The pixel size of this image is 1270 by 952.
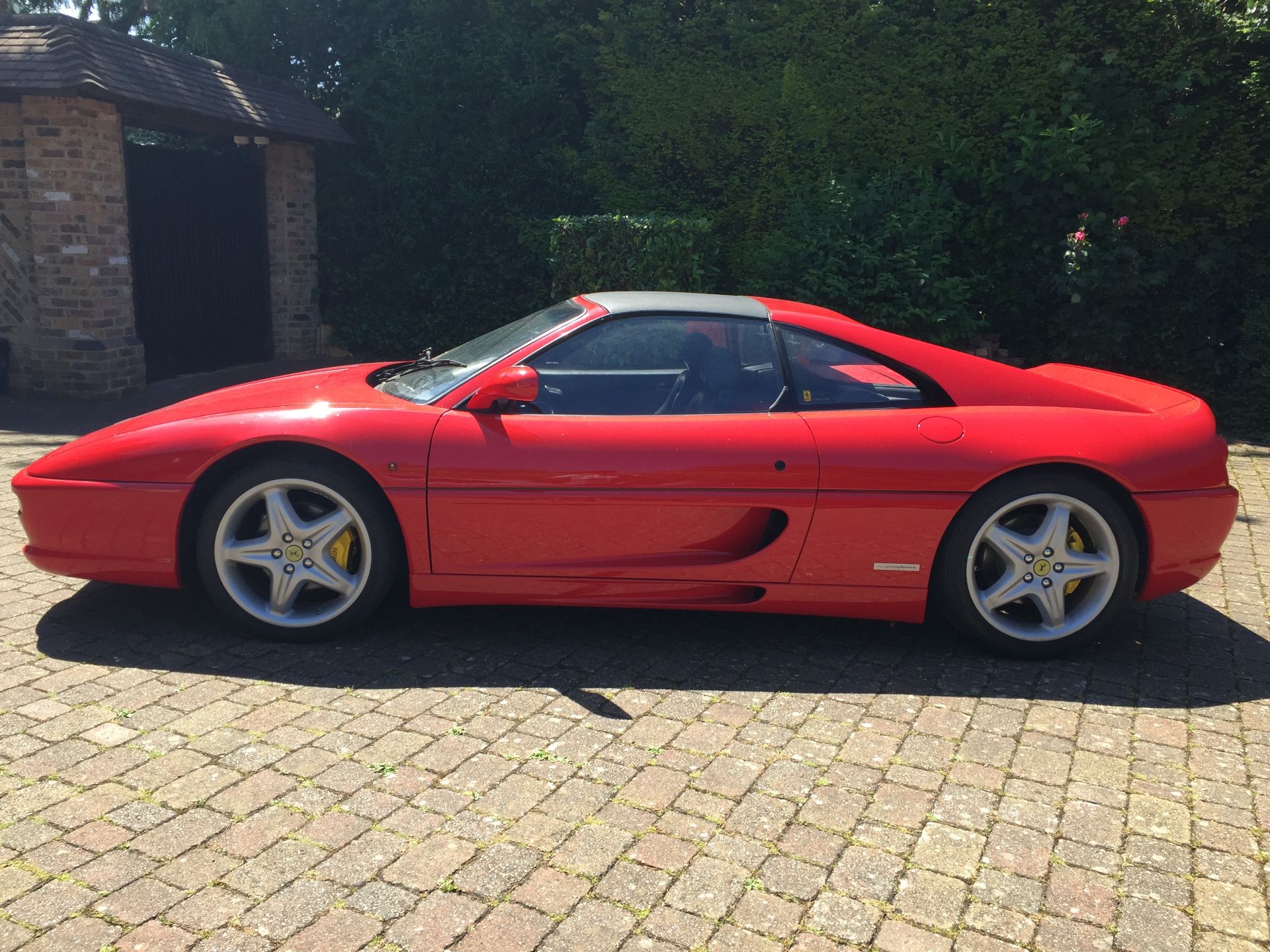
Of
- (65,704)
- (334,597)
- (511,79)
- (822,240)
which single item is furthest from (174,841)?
(511,79)

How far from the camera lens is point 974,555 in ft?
12.9

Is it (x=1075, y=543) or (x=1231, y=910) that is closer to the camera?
(x=1231, y=910)

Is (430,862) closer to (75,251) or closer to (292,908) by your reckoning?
(292,908)

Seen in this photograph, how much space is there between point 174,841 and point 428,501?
60.5 inches

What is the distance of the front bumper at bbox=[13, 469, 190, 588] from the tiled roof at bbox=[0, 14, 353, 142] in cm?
651

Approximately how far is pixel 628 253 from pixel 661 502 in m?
6.52

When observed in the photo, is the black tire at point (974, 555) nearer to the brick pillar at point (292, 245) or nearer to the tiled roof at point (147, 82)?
the tiled roof at point (147, 82)

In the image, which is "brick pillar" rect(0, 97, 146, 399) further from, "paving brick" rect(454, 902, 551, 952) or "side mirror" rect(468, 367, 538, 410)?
"paving brick" rect(454, 902, 551, 952)

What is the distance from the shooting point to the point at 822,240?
993cm

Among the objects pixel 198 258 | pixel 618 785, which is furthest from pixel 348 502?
pixel 198 258

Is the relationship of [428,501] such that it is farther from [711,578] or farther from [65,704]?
[65,704]

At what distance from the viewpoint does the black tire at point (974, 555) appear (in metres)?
3.89

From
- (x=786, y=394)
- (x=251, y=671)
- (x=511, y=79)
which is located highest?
(x=511, y=79)

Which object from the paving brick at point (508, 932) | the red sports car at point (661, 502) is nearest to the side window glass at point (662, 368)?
the red sports car at point (661, 502)
